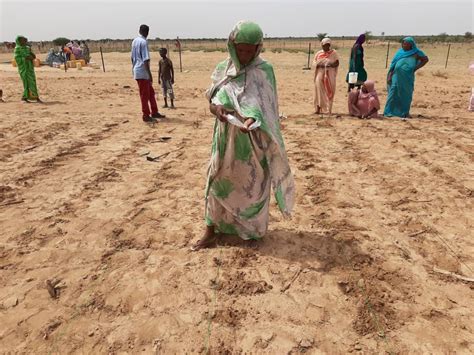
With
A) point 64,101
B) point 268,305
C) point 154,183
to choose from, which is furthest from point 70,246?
point 64,101

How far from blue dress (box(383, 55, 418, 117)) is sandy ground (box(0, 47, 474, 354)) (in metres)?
1.86

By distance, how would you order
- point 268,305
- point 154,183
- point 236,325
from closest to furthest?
1. point 236,325
2. point 268,305
3. point 154,183

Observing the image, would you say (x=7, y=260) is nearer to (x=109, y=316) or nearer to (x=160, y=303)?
(x=109, y=316)

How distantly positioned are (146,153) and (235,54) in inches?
124

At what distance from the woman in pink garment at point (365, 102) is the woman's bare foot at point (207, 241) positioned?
5467mm

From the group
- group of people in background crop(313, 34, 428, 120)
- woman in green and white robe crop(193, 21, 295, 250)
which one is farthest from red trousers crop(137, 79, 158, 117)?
woman in green and white robe crop(193, 21, 295, 250)

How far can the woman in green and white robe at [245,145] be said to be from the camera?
7.98ft

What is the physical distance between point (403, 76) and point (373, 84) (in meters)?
0.56

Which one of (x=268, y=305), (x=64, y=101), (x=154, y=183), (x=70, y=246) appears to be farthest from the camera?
(x=64, y=101)

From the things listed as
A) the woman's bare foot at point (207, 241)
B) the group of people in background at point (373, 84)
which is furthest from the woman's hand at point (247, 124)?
the group of people in background at point (373, 84)

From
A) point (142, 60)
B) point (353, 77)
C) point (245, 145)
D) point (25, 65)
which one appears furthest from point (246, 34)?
point (25, 65)

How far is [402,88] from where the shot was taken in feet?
24.1

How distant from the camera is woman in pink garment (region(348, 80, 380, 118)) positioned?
7336mm

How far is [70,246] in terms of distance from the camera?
299 centimetres
